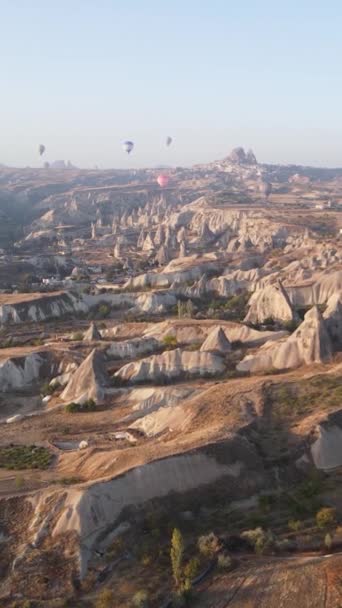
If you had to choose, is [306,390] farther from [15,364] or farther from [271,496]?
[15,364]

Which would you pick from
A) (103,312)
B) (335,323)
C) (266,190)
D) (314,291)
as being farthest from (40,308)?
(266,190)

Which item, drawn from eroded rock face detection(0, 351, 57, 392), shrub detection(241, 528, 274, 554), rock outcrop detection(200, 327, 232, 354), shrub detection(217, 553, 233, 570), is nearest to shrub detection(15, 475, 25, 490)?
shrub detection(217, 553, 233, 570)

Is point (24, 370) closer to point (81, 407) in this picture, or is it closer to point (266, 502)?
point (81, 407)

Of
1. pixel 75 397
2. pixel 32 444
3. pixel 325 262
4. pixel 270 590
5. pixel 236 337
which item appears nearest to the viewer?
pixel 270 590

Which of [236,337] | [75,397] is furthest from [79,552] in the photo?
[236,337]

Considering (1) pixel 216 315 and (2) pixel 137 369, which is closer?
(2) pixel 137 369

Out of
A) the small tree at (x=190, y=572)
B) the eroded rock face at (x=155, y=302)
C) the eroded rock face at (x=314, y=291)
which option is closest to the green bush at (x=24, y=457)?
the small tree at (x=190, y=572)

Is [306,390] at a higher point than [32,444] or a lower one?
higher
